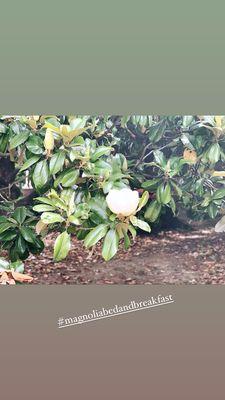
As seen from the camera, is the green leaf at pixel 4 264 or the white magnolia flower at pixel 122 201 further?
the green leaf at pixel 4 264

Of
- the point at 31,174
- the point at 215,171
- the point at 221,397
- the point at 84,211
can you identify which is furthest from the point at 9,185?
the point at 221,397

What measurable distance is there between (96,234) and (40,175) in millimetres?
357

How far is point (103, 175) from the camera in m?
1.91

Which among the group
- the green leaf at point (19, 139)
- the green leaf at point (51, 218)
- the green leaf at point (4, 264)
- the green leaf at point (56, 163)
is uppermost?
the green leaf at point (19, 139)

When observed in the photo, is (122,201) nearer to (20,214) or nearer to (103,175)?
(103,175)

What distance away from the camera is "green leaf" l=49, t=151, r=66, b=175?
73.9 inches

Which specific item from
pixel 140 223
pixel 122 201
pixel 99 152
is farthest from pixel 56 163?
pixel 140 223

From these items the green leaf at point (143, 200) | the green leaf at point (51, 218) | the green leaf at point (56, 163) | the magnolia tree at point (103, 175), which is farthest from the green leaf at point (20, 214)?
the green leaf at point (143, 200)

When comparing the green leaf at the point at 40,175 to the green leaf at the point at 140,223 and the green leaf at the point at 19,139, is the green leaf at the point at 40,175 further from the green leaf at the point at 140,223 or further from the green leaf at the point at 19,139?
the green leaf at the point at 140,223

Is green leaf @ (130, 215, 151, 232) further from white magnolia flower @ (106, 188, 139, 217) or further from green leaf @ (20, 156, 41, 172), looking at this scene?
green leaf @ (20, 156, 41, 172)

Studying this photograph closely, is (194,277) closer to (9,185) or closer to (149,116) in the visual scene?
(149,116)

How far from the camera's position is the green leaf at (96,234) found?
188cm

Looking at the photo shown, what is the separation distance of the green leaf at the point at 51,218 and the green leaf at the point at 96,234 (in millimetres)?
139

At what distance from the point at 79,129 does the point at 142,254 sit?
0.63 meters
